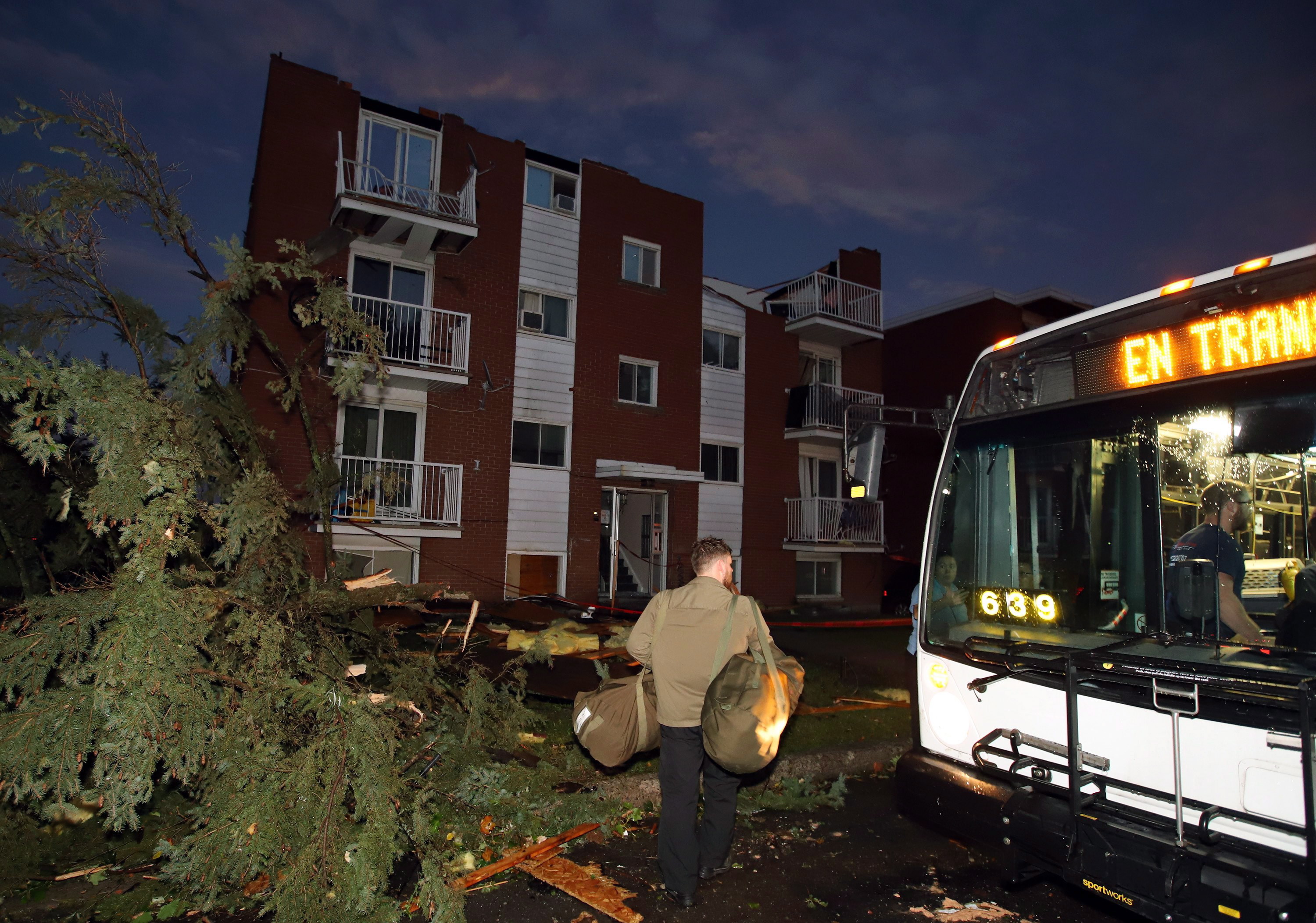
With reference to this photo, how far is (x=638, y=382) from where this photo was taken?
16875 mm

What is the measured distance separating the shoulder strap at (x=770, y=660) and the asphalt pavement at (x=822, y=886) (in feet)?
3.66

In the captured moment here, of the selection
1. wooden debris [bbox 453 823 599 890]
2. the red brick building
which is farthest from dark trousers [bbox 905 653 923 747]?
the red brick building

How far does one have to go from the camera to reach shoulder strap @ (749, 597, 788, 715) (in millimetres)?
3764

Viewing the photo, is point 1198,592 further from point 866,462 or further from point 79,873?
point 79,873

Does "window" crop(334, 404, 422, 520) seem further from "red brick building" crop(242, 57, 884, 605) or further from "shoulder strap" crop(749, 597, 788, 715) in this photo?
"shoulder strap" crop(749, 597, 788, 715)

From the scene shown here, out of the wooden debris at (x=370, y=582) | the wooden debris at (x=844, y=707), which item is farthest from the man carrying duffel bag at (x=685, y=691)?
the wooden debris at (x=844, y=707)

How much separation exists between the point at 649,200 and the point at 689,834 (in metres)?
15.6

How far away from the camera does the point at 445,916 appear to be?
3377mm

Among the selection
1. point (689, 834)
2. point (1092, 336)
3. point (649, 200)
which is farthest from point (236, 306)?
point (649, 200)

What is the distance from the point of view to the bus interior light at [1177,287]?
11.2ft

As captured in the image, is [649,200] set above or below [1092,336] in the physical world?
above

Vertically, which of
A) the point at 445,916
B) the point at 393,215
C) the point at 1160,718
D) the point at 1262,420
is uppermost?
the point at 393,215

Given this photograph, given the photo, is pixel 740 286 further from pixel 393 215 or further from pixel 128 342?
pixel 128 342

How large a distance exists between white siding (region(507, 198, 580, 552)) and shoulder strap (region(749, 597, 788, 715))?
11241 mm
